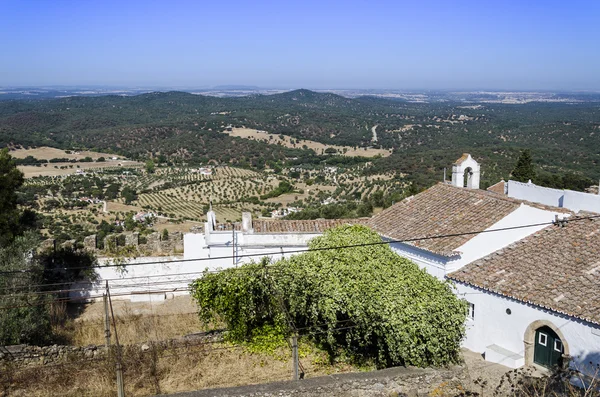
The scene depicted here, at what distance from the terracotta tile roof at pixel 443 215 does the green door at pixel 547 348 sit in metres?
2.90

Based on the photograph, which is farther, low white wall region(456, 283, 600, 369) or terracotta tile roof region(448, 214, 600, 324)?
terracotta tile roof region(448, 214, 600, 324)

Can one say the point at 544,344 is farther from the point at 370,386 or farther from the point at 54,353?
the point at 54,353

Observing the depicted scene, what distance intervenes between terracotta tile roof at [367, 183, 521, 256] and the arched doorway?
9.01 ft

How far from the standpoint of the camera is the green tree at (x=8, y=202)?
635 inches

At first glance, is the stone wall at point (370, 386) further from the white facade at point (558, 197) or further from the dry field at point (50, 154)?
the dry field at point (50, 154)

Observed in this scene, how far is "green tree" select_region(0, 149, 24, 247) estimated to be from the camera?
52.9 ft

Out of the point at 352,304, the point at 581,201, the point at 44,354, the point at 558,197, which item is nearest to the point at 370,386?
the point at 352,304

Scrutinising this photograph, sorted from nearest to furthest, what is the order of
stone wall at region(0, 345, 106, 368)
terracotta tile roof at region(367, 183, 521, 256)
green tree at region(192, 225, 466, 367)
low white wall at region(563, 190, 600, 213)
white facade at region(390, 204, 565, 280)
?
1. green tree at region(192, 225, 466, 367)
2. stone wall at region(0, 345, 106, 368)
3. white facade at region(390, 204, 565, 280)
4. terracotta tile roof at region(367, 183, 521, 256)
5. low white wall at region(563, 190, 600, 213)

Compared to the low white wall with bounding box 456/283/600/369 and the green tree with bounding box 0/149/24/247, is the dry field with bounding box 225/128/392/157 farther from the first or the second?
the low white wall with bounding box 456/283/600/369

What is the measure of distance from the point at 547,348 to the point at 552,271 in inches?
A: 80.9

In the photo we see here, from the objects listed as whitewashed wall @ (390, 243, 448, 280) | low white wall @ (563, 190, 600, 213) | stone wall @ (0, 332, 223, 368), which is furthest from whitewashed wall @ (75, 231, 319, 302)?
low white wall @ (563, 190, 600, 213)

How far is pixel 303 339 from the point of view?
12.5m

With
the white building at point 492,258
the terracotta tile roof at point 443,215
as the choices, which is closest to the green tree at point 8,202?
the white building at point 492,258

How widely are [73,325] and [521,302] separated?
12.1 m
